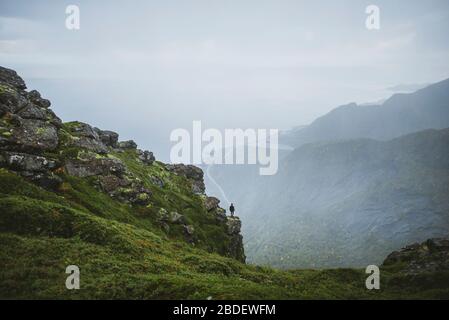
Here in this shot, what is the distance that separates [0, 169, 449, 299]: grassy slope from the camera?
26438mm

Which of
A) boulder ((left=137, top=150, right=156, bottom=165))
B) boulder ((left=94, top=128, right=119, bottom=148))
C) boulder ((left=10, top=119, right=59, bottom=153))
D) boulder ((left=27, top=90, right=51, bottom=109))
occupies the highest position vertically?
boulder ((left=27, top=90, right=51, bottom=109))

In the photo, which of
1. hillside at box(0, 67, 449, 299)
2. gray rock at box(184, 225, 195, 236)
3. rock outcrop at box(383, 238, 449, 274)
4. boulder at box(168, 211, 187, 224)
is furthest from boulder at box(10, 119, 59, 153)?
rock outcrop at box(383, 238, 449, 274)

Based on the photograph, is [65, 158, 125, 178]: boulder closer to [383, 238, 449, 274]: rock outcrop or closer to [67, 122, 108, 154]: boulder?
[67, 122, 108, 154]: boulder

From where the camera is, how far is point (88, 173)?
57906 millimetres

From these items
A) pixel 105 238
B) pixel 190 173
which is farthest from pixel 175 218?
pixel 190 173

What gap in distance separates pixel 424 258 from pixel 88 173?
4874 centimetres

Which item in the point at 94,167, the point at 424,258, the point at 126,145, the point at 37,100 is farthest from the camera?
the point at 126,145

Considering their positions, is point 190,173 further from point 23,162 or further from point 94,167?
point 23,162

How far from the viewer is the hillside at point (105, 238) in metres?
27.4

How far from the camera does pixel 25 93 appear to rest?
6284 cm

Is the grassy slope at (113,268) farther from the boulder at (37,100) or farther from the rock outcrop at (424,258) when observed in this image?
the boulder at (37,100)

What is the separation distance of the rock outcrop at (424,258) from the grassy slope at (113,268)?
4327 mm

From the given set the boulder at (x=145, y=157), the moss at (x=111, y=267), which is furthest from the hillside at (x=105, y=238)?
the boulder at (x=145, y=157)

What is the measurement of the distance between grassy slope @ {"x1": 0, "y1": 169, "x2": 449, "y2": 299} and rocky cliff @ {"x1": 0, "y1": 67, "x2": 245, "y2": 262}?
4.25m
